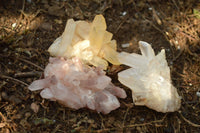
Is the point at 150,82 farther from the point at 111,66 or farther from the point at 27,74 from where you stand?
the point at 27,74

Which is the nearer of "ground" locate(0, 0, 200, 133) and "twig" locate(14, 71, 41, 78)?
"ground" locate(0, 0, 200, 133)

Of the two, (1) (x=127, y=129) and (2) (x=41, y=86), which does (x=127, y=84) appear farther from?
(2) (x=41, y=86)

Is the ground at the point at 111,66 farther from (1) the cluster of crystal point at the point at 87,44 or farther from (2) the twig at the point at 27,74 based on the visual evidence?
(1) the cluster of crystal point at the point at 87,44

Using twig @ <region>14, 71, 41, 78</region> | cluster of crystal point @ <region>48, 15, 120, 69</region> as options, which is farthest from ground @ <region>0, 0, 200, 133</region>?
cluster of crystal point @ <region>48, 15, 120, 69</region>

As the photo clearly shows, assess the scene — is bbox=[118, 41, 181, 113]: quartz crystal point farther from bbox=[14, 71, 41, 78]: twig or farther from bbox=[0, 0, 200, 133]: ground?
bbox=[14, 71, 41, 78]: twig

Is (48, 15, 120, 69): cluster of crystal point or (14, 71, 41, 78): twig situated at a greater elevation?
(48, 15, 120, 69): cluster of crystal point

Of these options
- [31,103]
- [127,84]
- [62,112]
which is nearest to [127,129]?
[127,84]

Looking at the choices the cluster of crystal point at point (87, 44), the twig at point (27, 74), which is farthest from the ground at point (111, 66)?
the cluster of crystal point at point (87, 44)

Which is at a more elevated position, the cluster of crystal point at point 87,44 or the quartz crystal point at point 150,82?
the cluster of crystal point at point 87,44
